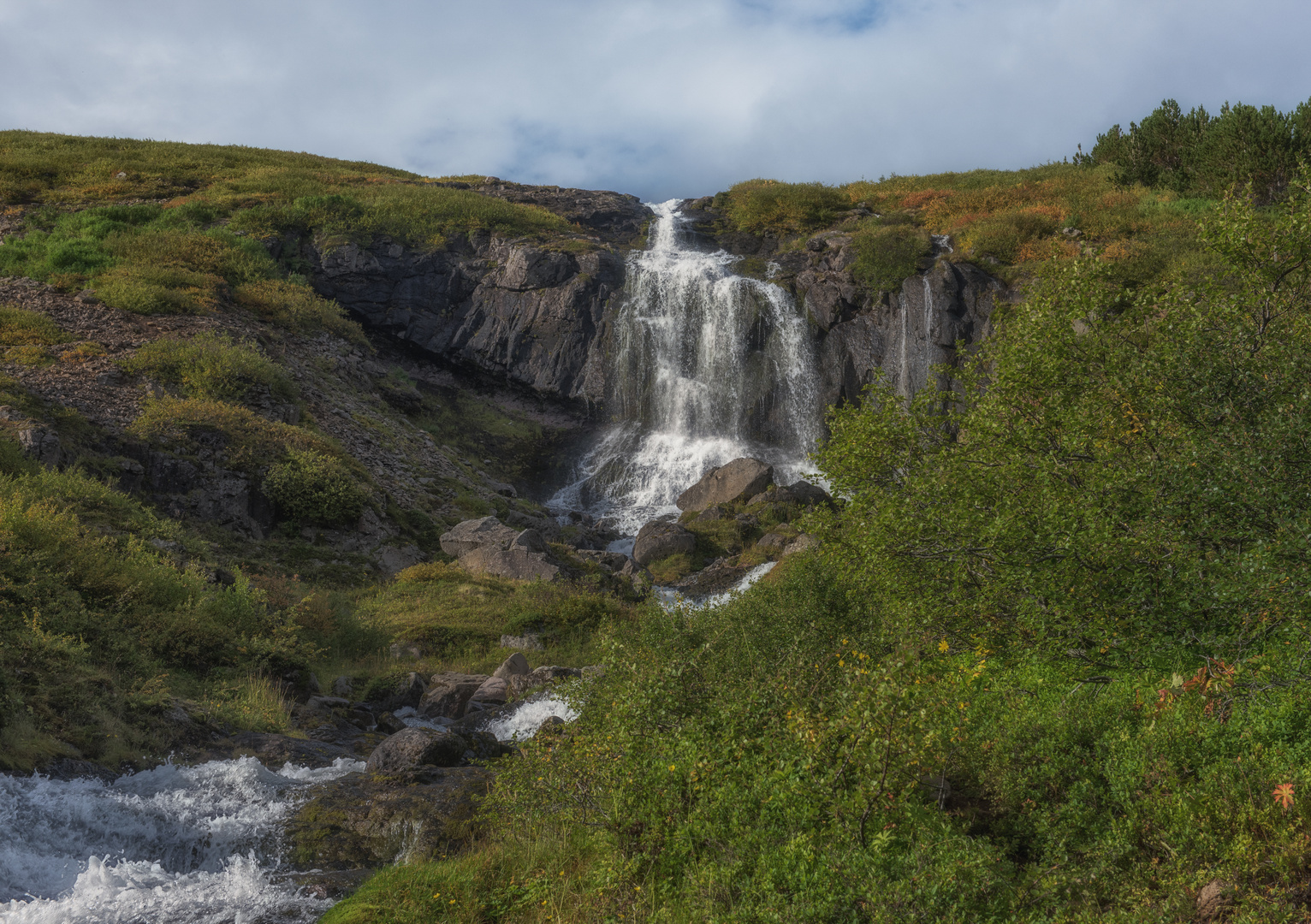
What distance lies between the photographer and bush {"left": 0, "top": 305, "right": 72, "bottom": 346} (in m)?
23.2

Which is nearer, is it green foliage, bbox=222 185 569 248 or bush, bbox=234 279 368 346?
bush, bbox=234 279 368 346

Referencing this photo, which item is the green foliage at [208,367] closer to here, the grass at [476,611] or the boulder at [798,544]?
the grass at [476,611]

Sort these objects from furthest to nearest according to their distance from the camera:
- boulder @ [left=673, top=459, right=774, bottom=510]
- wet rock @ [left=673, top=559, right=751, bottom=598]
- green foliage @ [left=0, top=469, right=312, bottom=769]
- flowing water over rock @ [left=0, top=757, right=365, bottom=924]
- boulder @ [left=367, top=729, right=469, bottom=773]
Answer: boulder @ [left=673, top=459, right=774, bottom=510]
wet rock @ [left=673, top=559, right=751, bottom=598]
boulder @ [left=367, top=729, right=469, bottom=773]
green foliage @ [left=0, top=469, right=312, bottom=769]
flowing water over rock @ [left=0, top=757, right=365, bottom=924]

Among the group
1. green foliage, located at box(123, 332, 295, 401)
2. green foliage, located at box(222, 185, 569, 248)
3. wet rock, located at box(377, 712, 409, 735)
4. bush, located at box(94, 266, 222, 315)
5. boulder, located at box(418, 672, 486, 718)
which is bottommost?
boulder, located at box(418, 672, 486, 718)

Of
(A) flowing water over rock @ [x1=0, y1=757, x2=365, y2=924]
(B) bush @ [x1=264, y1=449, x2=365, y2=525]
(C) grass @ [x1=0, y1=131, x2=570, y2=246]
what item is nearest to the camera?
(A) flowing water over rock @ [x1=0, y1=757, x2=365, y2=924]

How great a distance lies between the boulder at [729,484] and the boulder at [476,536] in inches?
375

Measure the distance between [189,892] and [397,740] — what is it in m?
3.10

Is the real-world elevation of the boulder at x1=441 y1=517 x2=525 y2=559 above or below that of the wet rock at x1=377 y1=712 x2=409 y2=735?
above

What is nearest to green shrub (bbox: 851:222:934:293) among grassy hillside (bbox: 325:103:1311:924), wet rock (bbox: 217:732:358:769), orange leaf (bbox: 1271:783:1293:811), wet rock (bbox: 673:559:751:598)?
wet rock (bbox: 673:559:751:598)

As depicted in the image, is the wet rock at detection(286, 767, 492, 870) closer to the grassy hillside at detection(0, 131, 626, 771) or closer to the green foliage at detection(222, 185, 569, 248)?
the grassy hillside at detection(0, 131, 626, 771)

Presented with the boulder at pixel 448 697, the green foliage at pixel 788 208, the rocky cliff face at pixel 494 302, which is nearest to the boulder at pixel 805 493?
Result: the rocky cliff face at pixel 494 302

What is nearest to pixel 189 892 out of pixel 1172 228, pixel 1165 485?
pixel 1165 485

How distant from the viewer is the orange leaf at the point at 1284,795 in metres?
4.41

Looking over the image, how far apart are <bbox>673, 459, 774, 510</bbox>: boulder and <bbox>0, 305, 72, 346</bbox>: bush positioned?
22.5 metres
